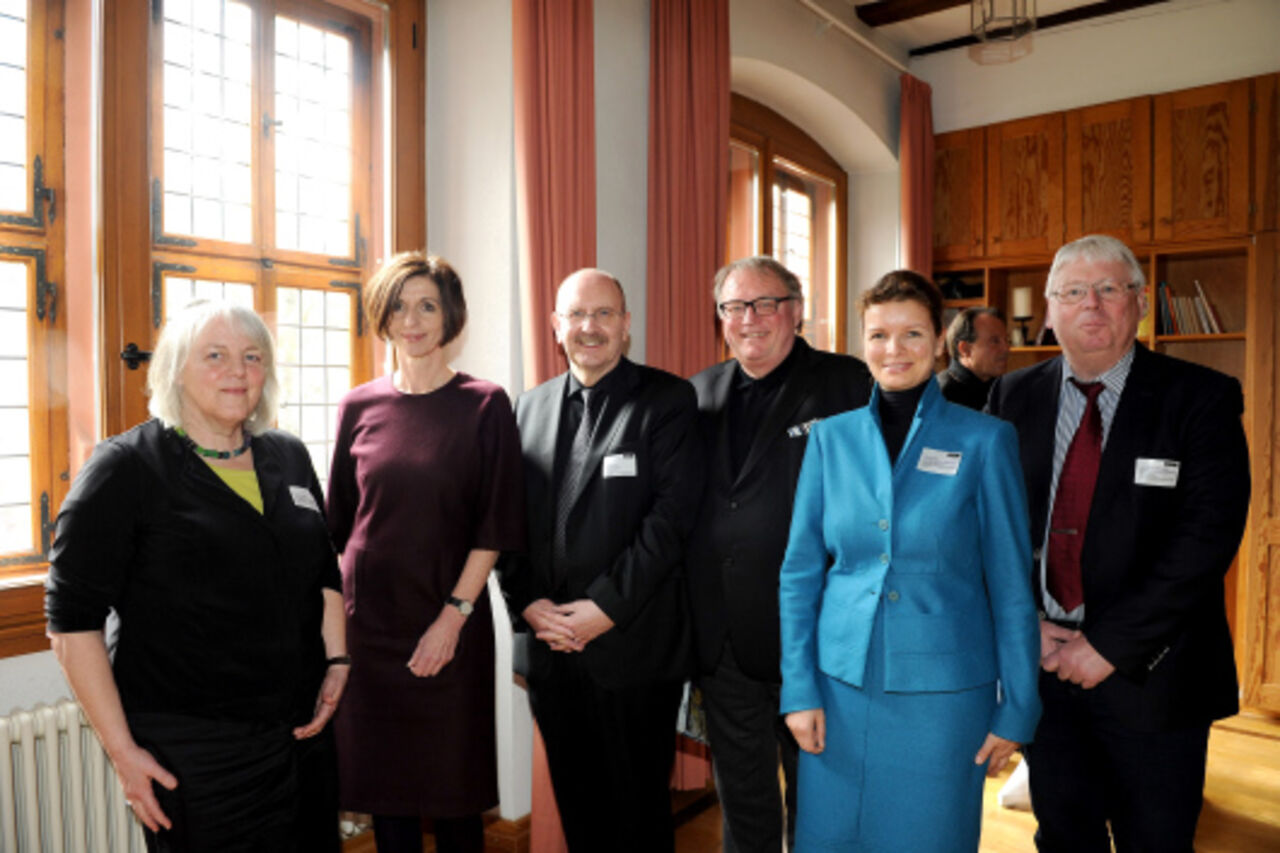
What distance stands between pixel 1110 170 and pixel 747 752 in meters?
4.07

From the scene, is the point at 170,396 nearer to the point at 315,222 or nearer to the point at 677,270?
the point at 315,222

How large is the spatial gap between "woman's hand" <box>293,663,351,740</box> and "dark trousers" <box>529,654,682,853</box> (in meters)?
0.46

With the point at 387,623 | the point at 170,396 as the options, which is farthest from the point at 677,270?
the point at 170,396

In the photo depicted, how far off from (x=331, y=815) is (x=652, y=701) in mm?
706

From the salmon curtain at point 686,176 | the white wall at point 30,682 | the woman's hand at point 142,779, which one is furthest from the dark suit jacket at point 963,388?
the white wall at point 30,682

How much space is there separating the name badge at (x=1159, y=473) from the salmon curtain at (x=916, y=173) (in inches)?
137

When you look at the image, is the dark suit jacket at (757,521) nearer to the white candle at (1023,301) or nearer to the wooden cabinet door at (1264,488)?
the wooden cabinet door at (1264,488)

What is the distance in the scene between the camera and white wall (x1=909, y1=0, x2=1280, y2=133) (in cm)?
447

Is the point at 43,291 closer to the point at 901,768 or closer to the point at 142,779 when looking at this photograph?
the point at 142,779

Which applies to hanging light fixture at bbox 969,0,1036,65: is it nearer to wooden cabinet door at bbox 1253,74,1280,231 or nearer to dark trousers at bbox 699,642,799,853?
wooden cabinet door at bbox 1253,74,1280,231

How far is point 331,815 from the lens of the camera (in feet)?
5.82

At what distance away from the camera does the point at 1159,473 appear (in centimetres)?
179

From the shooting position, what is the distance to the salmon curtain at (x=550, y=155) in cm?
275

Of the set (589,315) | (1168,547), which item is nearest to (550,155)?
(589,315)
